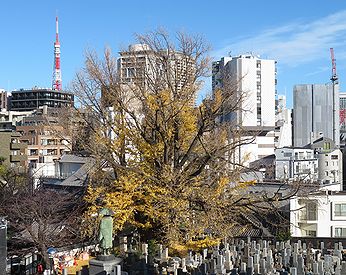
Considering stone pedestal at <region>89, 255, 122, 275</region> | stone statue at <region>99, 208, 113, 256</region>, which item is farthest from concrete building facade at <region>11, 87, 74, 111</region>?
stone pedestal at <region>89, 255, 122, 275</region>

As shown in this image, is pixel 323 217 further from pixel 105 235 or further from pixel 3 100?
pixel 3 100

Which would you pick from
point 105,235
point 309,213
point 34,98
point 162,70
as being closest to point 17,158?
point 309,213

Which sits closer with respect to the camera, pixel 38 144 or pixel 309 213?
pixel 309 213

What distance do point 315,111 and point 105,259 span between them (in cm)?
6601

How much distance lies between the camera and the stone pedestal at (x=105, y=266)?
12206 mm

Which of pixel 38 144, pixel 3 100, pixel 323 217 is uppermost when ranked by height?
pixel 3 100

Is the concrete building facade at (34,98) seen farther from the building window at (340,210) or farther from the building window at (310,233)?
the building window at (340,210)

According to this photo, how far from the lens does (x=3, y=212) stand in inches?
746

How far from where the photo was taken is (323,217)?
27.3 metres

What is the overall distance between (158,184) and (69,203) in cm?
641

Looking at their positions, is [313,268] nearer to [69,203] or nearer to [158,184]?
[158,184]

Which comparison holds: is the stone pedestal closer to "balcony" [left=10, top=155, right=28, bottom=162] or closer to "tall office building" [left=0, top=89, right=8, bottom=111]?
"balcony" [left=10, top=155, right=28, bottom=162]

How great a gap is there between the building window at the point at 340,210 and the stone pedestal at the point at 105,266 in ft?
61.0

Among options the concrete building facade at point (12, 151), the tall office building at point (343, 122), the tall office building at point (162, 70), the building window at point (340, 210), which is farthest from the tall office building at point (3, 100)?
the tall office building at point (162, 70)
